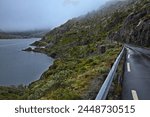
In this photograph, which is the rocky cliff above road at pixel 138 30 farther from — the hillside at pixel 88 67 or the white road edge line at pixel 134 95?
the white road edge line at pixel 134 95

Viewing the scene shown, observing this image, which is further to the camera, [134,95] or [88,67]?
[88,67]

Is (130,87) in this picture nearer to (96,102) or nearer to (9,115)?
(96,102)

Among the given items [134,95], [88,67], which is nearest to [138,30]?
[88,67]

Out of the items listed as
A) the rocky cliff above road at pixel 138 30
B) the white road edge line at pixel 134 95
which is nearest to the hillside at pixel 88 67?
the rocky cliff above road at pixel 138 30

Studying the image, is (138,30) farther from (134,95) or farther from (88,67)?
(134,95)

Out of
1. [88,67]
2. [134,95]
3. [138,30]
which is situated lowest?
[88,67]

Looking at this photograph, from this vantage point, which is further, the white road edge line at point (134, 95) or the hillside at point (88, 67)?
the hillside at point (88, 67)

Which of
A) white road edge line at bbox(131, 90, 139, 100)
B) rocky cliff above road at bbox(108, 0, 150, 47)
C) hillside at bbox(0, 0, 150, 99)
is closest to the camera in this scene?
white road edge line at bbox(131, 90, 139, 100)

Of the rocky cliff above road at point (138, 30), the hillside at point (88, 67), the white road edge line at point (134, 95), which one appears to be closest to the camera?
the white road edge line at point (134, 95)

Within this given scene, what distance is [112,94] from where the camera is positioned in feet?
32.4

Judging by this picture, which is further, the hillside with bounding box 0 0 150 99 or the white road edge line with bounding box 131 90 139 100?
the hillside with bounding box 0 0 150 99

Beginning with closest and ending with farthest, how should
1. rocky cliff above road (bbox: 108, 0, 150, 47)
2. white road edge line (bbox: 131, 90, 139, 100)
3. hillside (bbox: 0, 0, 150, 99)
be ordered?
white road edge line (bbox: 131, 90, 139, 100), hillside (bbox: 0, 0, 150, 99), rocky cliff above road (bbox: 108, 0, 150, 47)

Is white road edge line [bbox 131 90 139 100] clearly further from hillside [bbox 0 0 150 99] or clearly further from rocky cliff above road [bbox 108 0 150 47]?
rocky cliff above road [bbox 108 0 150 47]

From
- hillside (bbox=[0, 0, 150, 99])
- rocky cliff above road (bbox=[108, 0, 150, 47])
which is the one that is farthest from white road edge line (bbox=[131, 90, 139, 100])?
rocky cliff above road (bbox=[108, 0, 150, 47])
